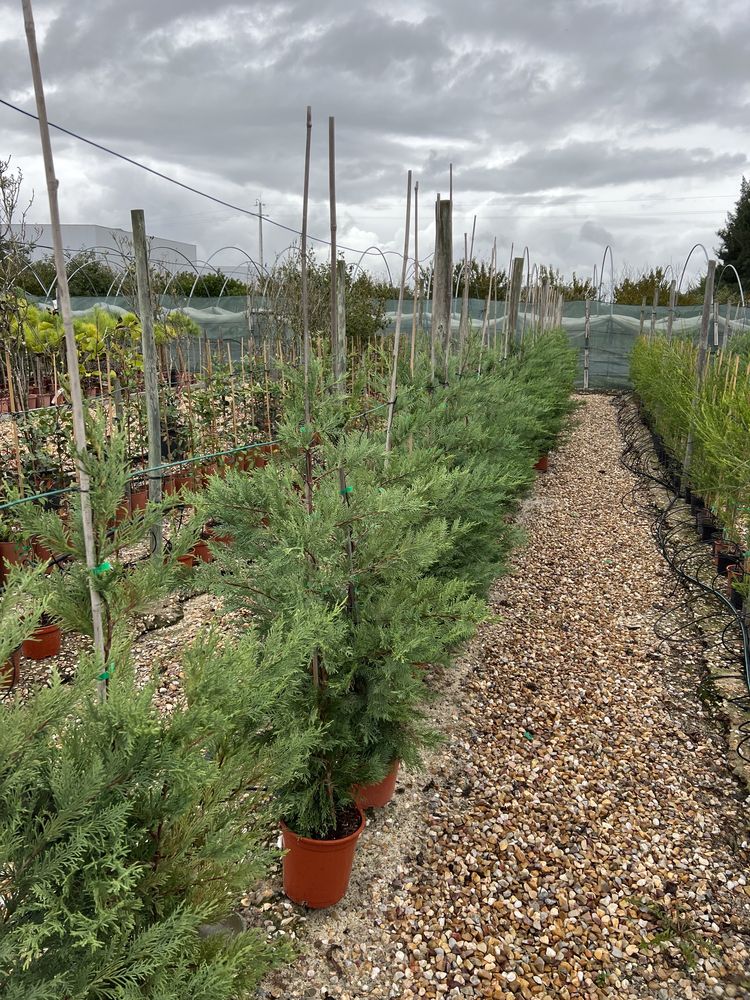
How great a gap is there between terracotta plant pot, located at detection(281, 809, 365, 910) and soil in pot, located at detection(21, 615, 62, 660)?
2047 millimetres

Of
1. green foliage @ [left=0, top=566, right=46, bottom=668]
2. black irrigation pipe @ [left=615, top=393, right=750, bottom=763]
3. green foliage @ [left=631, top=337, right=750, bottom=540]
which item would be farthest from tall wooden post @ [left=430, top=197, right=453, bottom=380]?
green foliage @ [left=0, top=566, right=46, bottom=668]

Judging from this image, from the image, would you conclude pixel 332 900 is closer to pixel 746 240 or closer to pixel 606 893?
pixel 606 893

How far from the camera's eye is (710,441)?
4.53 meters

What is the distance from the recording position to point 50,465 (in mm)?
5496

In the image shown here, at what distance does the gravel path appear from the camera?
2.22m

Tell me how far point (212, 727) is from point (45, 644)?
9.18 ft

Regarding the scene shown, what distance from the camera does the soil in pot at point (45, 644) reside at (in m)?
3.69

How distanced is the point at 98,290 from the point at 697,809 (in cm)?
2089

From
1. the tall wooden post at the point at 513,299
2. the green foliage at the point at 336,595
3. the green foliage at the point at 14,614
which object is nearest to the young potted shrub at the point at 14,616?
the green foliage at the point at 14,614

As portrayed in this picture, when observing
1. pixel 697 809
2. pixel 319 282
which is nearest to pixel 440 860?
pixel 697 809

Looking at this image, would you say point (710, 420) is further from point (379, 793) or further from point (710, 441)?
point (379, 793)

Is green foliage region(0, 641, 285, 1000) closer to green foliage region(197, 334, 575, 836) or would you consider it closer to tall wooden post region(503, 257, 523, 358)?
green foliage region(197, 334, 575, 836)

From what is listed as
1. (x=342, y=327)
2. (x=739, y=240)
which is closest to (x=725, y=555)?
(x=342, y=327)

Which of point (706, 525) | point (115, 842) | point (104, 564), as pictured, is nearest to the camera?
point (115, 842)
